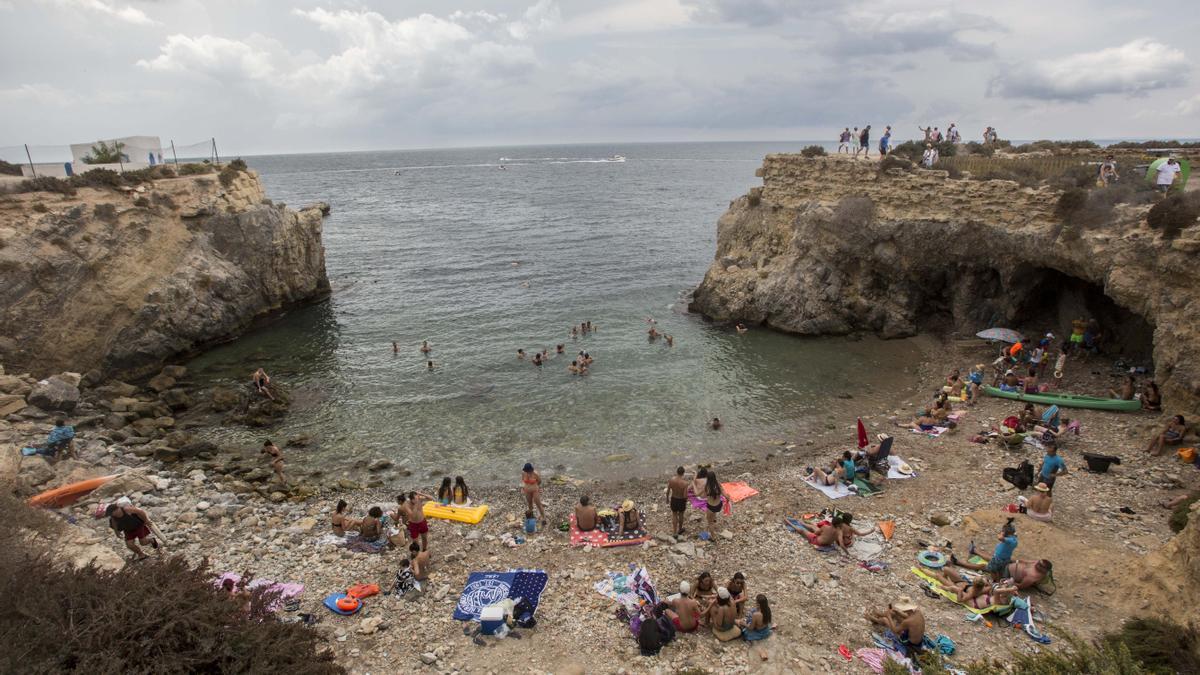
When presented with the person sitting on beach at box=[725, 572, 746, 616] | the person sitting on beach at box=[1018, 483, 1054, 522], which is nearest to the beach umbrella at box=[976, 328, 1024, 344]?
the person sitting on beach at box=[1018, 483, 1054, 522]

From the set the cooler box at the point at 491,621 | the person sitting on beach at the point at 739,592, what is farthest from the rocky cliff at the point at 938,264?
the cooler box at the point at 491,621

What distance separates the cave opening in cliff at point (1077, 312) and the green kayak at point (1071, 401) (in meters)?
4.04

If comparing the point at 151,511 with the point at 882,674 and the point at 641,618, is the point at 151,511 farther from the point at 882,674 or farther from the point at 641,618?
the point at 882,674

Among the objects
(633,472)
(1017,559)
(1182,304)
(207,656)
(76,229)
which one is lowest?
(633,472)

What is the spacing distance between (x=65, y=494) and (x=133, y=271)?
51.7 ft

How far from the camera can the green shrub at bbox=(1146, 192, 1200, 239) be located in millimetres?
18141

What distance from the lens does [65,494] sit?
15969 mm

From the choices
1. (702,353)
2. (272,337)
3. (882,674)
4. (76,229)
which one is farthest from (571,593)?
(76,229)

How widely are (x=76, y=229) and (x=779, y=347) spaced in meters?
33.7

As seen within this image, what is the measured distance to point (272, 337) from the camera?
32.3 metres

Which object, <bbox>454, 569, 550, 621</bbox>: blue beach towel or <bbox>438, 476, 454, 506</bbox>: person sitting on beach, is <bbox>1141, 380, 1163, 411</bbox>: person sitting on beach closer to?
<bbox>454, 569, 550, 621</bbox>: blue beach towel

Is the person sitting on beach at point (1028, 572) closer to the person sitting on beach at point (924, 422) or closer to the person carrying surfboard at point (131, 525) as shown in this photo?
the person sitting on beach at point (924, 422)

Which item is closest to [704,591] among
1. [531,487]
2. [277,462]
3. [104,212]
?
[531,487]

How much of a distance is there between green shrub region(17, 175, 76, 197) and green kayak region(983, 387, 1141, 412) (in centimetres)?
4205
